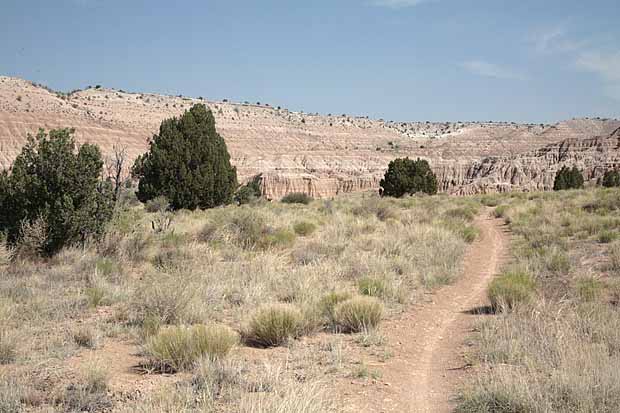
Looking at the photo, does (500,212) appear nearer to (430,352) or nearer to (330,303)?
(330,303)

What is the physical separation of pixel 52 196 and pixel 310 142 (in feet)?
268

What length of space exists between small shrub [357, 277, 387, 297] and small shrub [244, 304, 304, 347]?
88.3 inches

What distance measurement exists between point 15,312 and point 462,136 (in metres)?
110

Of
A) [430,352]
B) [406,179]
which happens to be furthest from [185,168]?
[406,179]

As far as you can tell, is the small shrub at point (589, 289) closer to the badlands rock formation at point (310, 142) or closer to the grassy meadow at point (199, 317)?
the grassy meadow at point (199, 317)

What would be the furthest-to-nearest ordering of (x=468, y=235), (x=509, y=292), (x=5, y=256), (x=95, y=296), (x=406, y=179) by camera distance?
1. (x=406, y=179)
2. (x=468, y=235)
3. (x=5, y=256)
4. (x=95, y=296)
5. (x=509, y=292)

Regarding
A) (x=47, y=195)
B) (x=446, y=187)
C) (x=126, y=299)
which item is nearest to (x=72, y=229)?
(x=47, y=195)

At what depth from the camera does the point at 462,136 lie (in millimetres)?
110438

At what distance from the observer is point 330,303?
8219mm

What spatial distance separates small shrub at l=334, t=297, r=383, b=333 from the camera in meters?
7.59

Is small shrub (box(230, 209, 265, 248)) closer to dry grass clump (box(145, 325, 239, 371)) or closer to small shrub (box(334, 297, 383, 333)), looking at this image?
small shrub (box(334, 297, 383, 333))

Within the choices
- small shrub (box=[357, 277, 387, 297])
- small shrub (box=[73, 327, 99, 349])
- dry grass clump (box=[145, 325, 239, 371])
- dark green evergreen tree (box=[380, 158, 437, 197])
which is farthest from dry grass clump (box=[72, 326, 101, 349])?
dark green evergreen tree (box=[380, 158, 437, 197])

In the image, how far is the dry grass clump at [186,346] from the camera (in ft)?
19.4

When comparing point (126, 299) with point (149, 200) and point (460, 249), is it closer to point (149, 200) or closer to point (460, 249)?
point (460, 249)
